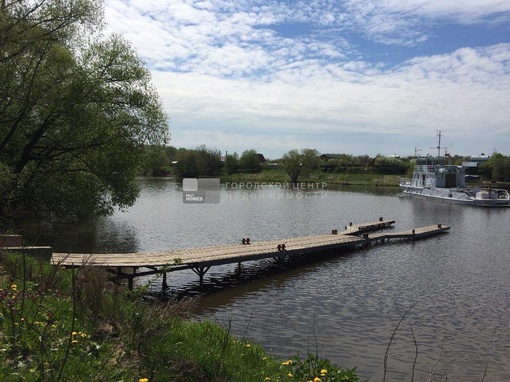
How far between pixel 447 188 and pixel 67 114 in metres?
65.1

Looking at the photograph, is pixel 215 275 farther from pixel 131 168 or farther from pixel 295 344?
pixel 131 168

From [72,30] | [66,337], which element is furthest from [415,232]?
[66,337]

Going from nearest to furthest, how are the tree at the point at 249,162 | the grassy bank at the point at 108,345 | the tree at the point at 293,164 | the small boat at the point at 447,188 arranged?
the grassy bank at the point at 108,345 < the small boat at the point at 447,188 < the tree at the point at 293,164 < the tree at the point at 249,162

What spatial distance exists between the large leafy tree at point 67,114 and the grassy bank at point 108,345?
41.0 feet

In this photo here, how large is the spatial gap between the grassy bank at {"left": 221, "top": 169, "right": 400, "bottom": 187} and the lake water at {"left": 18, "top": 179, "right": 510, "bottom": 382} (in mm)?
77743

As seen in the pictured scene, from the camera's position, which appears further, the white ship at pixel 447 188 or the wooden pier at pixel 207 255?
the white ship at pixel 447 188

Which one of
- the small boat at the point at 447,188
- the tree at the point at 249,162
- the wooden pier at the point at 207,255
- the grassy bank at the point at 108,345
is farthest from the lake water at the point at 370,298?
the tree at the point at 249,162

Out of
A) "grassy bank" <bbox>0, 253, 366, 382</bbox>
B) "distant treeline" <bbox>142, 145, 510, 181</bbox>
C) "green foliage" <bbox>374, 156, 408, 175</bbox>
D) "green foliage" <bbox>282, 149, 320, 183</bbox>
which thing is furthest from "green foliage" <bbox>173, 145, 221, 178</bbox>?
"grassy bank" <bbox>0, 253, 366, 382</bbox>

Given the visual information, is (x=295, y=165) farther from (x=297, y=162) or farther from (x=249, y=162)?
(x=249, y=162)

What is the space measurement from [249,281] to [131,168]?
1097 centimetres

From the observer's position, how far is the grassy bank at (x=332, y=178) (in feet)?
371

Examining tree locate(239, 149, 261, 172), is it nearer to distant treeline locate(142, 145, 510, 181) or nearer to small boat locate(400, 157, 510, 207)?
distant treeline locate(142, 145, 510, 181)

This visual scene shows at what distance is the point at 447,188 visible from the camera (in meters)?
71.5

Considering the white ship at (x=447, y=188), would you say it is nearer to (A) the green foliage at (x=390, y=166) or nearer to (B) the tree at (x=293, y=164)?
(B) the tree at (x=293, y=164)
